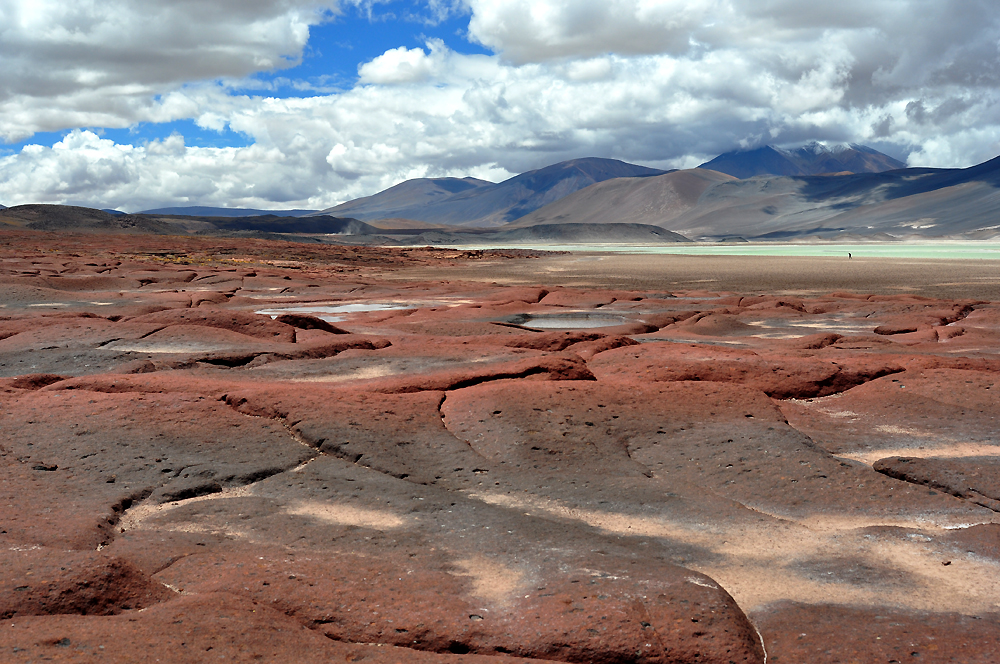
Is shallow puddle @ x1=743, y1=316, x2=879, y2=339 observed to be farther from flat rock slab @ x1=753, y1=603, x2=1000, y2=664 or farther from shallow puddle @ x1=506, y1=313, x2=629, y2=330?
flat rock slab @ x1=753, y1=603, x2=1000, y2=664

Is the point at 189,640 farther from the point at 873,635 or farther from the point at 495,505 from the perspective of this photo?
the point at 873,635

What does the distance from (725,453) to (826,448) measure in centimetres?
87

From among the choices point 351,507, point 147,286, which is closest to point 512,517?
point 351,507

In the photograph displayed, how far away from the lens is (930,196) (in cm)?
18438

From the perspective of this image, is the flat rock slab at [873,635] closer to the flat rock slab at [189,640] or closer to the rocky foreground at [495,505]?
A: the rocky foreground at [495,505]

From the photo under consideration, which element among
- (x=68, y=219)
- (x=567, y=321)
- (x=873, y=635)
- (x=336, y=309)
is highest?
(x=68, y=219)

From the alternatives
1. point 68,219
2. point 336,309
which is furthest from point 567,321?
point 68,219

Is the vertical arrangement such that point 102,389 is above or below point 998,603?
above

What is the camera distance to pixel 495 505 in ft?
16.5

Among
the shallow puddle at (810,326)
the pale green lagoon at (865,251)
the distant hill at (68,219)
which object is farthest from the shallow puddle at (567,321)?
the distant hill at (68,219)

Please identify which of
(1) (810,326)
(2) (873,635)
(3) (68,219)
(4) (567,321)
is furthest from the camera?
(3) (68,219)

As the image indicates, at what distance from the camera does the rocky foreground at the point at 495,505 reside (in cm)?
331

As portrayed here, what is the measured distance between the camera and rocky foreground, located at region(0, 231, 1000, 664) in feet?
10.9

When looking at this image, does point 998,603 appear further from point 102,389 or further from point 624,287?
point 624,287
